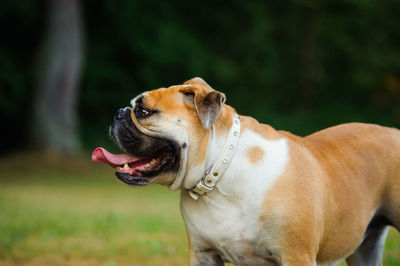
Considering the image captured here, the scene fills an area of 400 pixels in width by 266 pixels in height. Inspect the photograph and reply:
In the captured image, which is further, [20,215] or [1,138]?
[1,138]

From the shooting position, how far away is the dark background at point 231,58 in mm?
18719

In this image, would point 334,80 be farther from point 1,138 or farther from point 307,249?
point 307,249

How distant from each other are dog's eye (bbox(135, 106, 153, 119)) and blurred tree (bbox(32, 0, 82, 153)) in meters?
13.4

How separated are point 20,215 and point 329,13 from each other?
21093mm

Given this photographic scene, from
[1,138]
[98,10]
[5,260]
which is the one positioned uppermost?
[98,10]

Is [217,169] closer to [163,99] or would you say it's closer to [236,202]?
[236,202]

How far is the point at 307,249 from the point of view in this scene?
12.4ft

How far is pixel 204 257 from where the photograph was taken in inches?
158

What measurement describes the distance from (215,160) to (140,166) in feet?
1.78

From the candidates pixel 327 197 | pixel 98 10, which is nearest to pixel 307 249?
pixel 327 197

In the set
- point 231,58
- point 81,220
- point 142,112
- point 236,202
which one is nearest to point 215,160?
point 236,202

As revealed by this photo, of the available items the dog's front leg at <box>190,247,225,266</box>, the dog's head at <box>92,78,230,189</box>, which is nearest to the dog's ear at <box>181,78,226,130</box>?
the dog's head at <box>92,78,230,189</box>

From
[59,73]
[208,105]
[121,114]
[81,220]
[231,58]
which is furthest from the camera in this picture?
[231,58]

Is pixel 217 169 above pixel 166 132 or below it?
below
